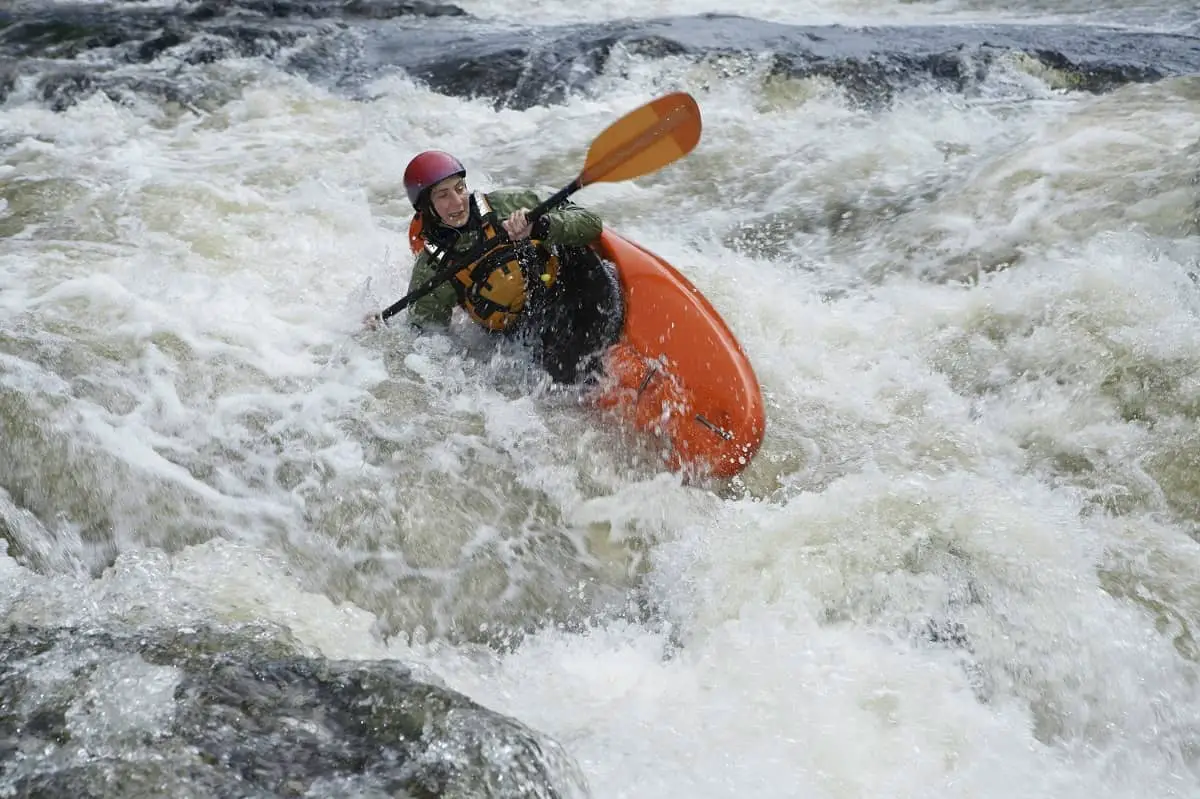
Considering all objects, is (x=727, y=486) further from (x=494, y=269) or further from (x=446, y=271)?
(x=446, y=271)

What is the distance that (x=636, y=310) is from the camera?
363cm

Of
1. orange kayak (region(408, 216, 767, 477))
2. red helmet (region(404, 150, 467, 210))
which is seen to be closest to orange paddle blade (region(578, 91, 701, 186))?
orange kayak (region(408, 216, 767, 477))

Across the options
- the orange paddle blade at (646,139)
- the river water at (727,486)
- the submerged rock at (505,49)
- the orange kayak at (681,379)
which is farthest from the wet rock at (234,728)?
the submerged rock at (505,49)

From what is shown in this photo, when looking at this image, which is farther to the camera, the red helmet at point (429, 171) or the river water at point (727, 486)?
the red helmet at point (429, 171)

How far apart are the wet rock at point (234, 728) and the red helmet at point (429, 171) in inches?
71.4

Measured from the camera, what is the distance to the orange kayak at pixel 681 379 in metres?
3.34

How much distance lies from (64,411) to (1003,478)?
3.07 meters

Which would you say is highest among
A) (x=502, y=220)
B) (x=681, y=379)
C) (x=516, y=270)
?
(x=502, y=220)

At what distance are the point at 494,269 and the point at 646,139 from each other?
88cm

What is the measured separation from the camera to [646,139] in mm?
3934

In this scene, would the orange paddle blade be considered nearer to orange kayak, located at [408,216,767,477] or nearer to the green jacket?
the green jacket

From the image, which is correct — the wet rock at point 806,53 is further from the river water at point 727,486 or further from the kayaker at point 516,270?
the kayaker at point 516,270

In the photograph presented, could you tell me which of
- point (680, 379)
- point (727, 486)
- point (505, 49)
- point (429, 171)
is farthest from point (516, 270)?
point (505, 49)

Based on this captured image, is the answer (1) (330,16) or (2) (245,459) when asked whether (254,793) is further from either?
(1) (330,16)
